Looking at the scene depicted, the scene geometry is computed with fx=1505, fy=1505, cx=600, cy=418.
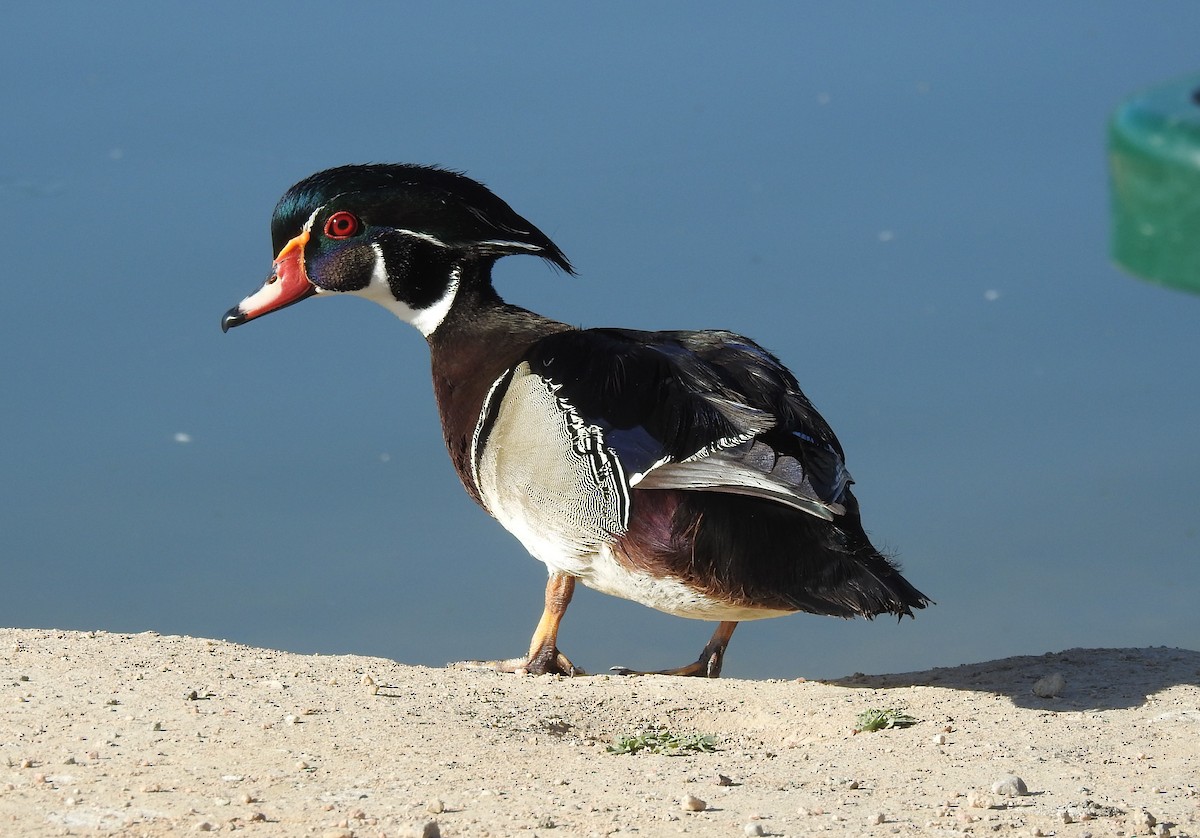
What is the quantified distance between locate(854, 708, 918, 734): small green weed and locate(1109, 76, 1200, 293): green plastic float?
302 cm

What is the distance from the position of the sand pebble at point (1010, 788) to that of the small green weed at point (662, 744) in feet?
3.60

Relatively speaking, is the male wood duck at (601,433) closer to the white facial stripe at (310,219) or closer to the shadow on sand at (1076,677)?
the white facial stripe at (310,219)

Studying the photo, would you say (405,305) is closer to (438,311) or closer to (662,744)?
(438,311)

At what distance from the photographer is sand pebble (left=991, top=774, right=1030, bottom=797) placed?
16.7ft

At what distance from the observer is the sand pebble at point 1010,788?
5.08 metres

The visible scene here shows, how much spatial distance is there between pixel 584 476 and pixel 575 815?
6.35 ft

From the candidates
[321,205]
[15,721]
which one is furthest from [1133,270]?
[321,205]

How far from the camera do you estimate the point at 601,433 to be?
6.32 m

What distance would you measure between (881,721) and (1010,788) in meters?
0.96

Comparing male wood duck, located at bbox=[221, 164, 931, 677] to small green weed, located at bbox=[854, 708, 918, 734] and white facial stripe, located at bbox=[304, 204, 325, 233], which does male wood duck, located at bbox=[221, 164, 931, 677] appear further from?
small green weed, located at bbox=[854, 708, 918, 734]

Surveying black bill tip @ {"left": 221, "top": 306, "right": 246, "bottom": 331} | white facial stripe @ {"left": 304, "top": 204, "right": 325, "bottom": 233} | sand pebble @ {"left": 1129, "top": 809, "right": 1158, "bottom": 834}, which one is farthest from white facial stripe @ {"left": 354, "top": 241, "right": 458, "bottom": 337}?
sand pebble @ {"left": 1129, "top": 809, "right": 1158, "bottom": 834}

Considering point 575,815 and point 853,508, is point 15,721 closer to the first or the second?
point 575,815

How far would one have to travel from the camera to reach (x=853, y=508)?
6.56 m

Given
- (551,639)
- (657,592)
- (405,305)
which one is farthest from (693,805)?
(405,305)
